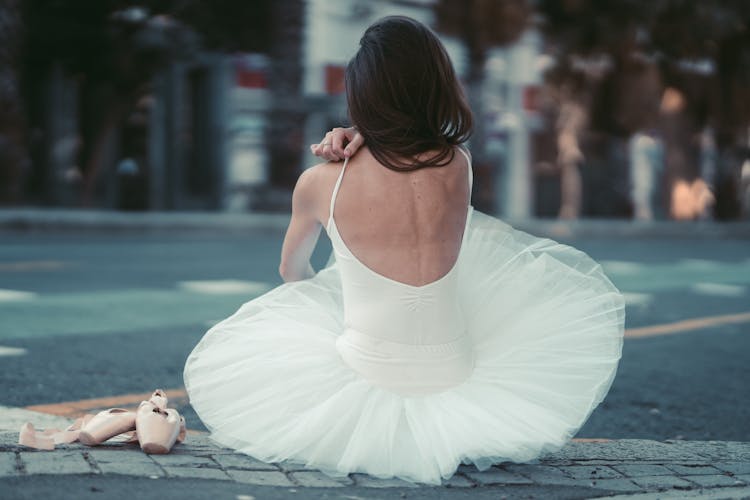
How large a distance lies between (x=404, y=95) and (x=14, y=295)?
5844mm

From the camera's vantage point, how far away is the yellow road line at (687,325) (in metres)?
7.96

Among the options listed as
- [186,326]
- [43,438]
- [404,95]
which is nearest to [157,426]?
[43,438]

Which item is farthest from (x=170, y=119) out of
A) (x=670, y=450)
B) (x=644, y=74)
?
(x=670, y=450)

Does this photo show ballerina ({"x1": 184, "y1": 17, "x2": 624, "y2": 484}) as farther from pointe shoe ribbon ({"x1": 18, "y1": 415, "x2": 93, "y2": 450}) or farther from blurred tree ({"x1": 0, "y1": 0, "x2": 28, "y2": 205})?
blurred tree ({"x1": 0, "y1": 0, "x2": 28, "y2": 205})

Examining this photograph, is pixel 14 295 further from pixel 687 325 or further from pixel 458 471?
pixel 458 471

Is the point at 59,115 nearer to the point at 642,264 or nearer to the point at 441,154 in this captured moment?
the point at 642,264

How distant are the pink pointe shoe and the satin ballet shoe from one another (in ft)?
0.11

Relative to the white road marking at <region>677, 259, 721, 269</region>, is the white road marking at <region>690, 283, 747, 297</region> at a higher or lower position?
higher

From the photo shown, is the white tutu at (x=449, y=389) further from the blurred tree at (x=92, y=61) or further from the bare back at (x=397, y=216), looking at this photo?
the blurred tree at (x=92, y=61)

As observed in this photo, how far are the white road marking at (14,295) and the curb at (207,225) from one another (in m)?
8.32

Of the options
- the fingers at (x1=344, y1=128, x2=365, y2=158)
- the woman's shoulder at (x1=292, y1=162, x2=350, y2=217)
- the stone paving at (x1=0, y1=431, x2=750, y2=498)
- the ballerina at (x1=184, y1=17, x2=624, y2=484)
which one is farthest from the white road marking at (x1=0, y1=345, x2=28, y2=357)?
the fingers at (x1=344, y1=128, x2=365, y2=158)

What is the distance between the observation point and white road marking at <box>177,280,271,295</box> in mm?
9484

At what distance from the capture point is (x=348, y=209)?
3.60 m

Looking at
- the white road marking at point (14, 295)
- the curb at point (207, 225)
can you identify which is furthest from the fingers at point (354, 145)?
the curb at point (207, 225)
